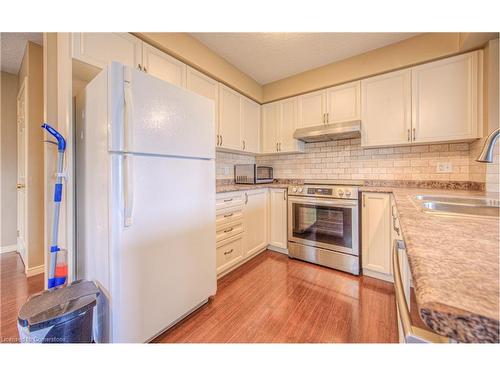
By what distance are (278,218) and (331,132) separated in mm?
1253

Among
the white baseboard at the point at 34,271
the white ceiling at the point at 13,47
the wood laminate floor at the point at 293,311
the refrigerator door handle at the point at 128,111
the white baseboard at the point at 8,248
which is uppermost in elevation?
the white ceiling at the point at 13,47

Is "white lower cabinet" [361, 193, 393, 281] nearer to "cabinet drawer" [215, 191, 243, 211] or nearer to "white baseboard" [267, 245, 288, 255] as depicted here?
"white baseboard" [267, 245, 288, 255]

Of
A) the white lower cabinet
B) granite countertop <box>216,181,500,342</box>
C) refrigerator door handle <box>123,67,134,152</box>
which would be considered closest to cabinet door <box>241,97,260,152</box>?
the white lower cabinet

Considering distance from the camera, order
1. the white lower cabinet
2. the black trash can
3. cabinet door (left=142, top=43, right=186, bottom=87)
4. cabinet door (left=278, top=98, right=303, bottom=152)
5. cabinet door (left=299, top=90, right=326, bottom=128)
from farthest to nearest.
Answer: cabinet door (left=278, top=98, right=303, bottom=152) < cabinet door (left=299, top=90, right=326, bottom=128) < the white lower cabinet < cabinet door (left=142, top=43, right=186, bottom=87) < the black trash can

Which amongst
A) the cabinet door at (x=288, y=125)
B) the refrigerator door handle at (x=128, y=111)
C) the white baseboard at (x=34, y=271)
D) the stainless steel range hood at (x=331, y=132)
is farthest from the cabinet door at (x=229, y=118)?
the white baseboard at (x=34, y=271)

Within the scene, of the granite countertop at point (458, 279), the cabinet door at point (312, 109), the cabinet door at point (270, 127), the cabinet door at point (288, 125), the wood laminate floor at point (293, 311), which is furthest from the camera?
the cabinet door at point (270, 127)

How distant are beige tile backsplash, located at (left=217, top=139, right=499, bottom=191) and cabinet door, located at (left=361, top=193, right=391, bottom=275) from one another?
23.2 inches

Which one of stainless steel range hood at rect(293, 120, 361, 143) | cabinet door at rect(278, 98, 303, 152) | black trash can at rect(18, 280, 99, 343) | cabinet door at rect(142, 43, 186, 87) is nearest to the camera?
black trash can at rect(18, 280, 99, 343)

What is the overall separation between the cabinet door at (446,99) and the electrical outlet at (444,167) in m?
0.33

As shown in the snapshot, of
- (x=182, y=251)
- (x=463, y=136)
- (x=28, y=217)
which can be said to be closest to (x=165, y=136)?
(x=182, y=251)

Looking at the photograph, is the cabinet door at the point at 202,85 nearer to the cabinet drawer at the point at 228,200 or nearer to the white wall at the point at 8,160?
the cabinet drawer at the point at 228,200

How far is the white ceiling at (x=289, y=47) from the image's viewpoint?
2.04 metres

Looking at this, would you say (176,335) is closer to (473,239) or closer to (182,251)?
(182,251)

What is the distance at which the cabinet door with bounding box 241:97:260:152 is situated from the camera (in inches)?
113
